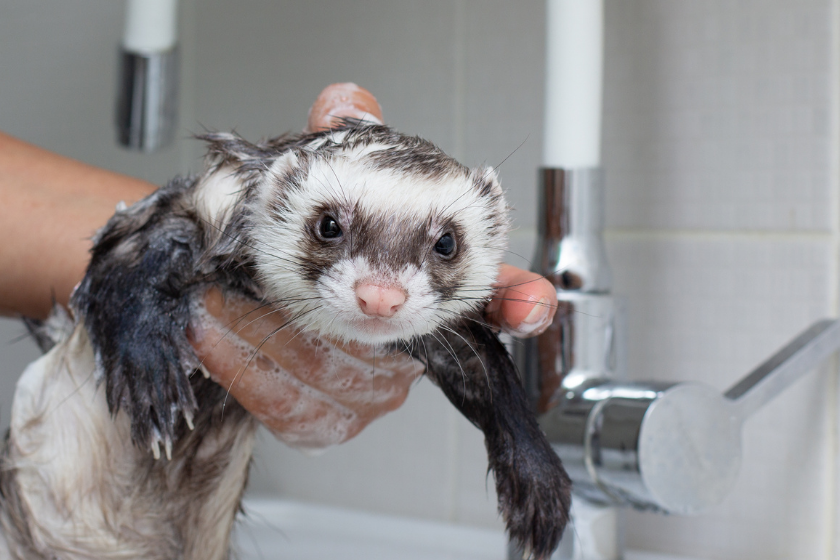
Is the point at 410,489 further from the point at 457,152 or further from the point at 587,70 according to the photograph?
the point at 587,70

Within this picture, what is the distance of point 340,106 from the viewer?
80 cm

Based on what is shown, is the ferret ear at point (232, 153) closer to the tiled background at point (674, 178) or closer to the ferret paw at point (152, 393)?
the ferret paw at point (152, 393)

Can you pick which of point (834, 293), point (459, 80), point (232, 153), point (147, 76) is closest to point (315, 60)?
point (459, 80)

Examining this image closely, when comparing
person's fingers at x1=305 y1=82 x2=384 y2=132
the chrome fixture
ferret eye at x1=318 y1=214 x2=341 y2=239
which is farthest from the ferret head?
the chrome fixture

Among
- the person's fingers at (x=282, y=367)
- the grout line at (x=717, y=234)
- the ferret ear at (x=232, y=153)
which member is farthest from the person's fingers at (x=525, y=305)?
the grout line at (x=717, y=234)

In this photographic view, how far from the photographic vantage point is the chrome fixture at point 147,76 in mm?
896

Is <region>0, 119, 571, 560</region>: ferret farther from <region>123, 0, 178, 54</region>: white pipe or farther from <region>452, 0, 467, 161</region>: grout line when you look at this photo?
<region>452, 0, 467, 161</region>: grout line

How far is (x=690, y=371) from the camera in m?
0.99

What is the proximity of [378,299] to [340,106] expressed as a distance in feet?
1.09

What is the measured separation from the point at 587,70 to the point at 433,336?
0.27 meters

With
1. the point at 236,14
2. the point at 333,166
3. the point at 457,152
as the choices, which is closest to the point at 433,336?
the point at 333,166

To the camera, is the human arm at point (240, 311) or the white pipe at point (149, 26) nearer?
the human arm at point (240, 311)

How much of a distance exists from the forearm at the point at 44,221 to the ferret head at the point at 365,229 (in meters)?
0.28

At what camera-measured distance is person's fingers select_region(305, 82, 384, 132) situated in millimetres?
801
